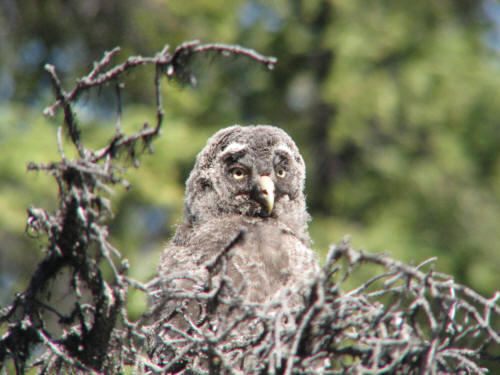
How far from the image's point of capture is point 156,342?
2871 mm

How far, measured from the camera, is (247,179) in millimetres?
3916

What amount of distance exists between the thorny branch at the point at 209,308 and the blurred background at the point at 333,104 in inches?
171

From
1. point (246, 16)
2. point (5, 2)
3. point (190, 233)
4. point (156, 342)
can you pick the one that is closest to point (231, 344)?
point (156, 342)

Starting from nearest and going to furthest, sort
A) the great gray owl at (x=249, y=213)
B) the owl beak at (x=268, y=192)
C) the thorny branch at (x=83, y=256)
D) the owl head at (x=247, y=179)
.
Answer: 1. the thorny branch at (x=83, y=256)
2. the great gray owl at (x=249, y=213)
3. the owl beak at (x=268, y=192)
4. the owl head at (x=247, y=179)

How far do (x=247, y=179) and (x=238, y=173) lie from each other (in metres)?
0.09

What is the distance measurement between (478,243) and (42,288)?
5.65m

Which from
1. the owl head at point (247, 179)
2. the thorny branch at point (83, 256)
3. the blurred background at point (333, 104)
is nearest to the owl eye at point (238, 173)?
the owl head at point (247, 179)

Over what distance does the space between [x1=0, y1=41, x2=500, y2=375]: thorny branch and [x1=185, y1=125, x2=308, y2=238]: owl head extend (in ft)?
4.66

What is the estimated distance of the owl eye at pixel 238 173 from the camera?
155 inches

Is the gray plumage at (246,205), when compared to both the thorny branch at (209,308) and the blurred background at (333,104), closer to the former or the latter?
the thorny branch at (209,308)

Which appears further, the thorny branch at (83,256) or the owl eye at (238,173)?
the owl eye at (238,173)

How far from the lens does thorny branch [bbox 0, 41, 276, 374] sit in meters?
2.15

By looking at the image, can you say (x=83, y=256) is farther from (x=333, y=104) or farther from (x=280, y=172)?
(x=333, y=104)

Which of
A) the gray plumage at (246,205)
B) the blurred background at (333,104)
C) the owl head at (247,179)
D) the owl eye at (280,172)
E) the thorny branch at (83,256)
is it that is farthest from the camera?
the blurred background at (333,104)
